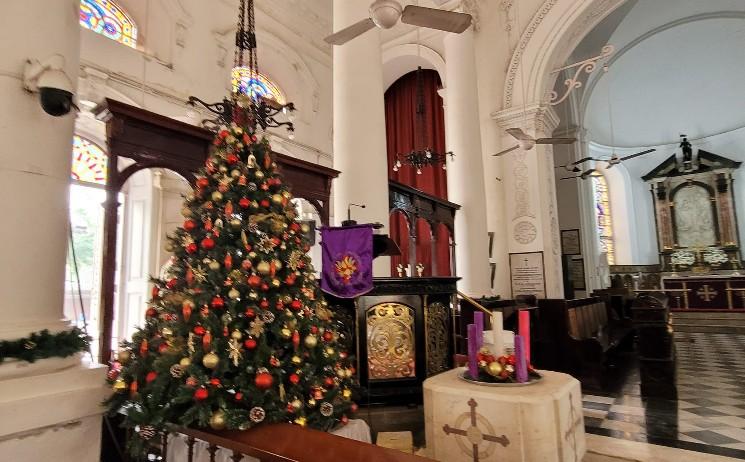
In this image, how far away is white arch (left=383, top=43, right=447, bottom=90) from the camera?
9.87 metres

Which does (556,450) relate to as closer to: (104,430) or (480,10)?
(104,430)

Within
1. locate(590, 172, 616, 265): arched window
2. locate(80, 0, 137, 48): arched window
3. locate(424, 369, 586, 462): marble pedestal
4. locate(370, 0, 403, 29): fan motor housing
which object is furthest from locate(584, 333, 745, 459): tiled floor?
locate(590, 172, 616, 265): arched window

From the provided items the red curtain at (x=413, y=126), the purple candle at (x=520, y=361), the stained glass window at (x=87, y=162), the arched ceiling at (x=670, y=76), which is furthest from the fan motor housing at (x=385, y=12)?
the arched ceiling at (x=670, y=76)

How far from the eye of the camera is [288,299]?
229cm

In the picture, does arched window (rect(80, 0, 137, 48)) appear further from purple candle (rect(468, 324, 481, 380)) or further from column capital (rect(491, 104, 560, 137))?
purple candle (rect(468, 324, 481, 380))

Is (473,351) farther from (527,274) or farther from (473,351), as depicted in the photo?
(527,274)

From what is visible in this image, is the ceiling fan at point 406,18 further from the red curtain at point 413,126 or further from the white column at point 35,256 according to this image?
the red curtain at point 413,126

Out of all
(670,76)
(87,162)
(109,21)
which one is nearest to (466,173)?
(109,21)

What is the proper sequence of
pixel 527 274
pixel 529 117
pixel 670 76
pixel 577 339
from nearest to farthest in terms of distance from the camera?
pixel 577 339 → pixel 527 274 → pixel 529 117 → pixel 670 76

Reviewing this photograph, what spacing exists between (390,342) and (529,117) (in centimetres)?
681

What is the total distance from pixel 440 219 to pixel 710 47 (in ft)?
38.3

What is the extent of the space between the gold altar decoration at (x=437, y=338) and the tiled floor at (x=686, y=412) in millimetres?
1279

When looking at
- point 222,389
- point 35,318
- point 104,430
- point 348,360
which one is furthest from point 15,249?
point 348,360

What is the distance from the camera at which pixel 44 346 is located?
1998 mm
